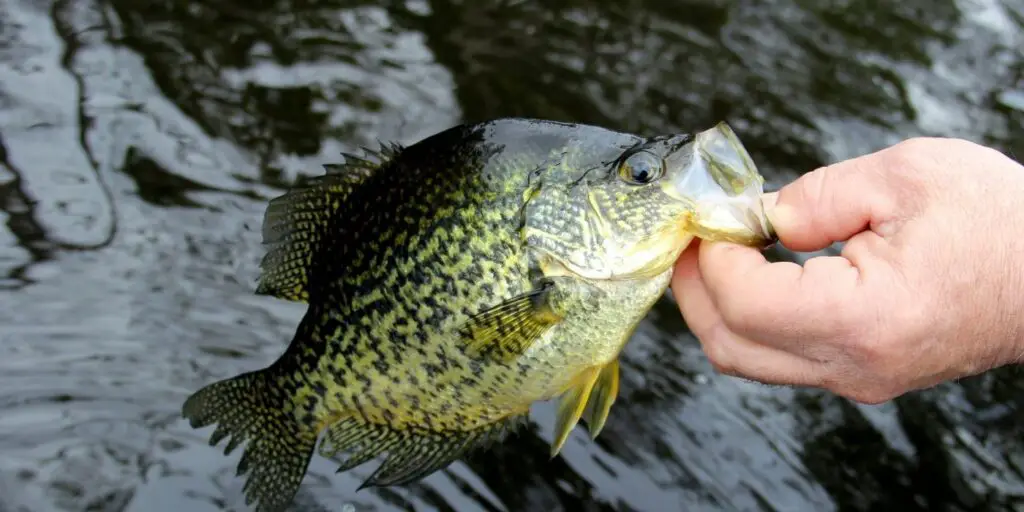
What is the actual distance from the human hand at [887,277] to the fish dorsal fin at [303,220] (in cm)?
103

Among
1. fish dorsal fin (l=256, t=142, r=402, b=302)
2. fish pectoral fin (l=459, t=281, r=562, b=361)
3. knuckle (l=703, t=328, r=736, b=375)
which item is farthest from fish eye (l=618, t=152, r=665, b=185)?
fish dorsal fin (l=256, t=142, r=402, b=302)

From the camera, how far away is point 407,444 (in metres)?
3.18

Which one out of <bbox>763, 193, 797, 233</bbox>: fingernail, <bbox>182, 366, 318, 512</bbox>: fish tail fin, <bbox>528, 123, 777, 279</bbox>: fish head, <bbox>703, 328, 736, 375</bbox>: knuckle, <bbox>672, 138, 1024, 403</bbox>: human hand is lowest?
<bbox>182, 366, 318, 512</bbox>: fish tail fin

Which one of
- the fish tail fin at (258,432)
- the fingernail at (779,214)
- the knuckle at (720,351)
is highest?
the fingernail at (779,214)

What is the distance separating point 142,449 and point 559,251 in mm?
A: 2485

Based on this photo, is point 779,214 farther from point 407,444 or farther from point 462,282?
point 407,444

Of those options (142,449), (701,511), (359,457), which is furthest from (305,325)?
(701,511)

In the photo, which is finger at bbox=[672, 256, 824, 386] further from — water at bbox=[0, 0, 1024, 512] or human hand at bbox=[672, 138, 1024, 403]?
water at bbox=[0, 0, 1024, 512]

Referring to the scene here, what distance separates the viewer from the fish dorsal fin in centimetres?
311

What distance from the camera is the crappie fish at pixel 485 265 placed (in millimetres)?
2775

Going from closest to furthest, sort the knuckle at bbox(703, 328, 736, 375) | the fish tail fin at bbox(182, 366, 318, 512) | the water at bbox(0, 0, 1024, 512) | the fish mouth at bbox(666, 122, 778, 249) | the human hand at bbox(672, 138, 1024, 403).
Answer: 1. the human hand at bbox(672, 138, 1024, 403)
2. the fish mouth at bbox(666, 122, 778, 249)
3. the knuckle at bbox(703, 328, 736, 375)
4. the fish tail fin at bbox(182, 366, 318, 512)
5. the water at bbox(0, 0, 1024, 512)

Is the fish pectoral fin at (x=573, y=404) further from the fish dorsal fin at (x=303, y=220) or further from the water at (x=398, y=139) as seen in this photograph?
the water at (x=398, y=139)

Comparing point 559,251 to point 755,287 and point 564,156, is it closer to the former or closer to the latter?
point 564,156

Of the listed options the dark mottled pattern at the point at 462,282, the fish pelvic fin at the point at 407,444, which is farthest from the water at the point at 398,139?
the dark mottled pattern at the point at 462,282
